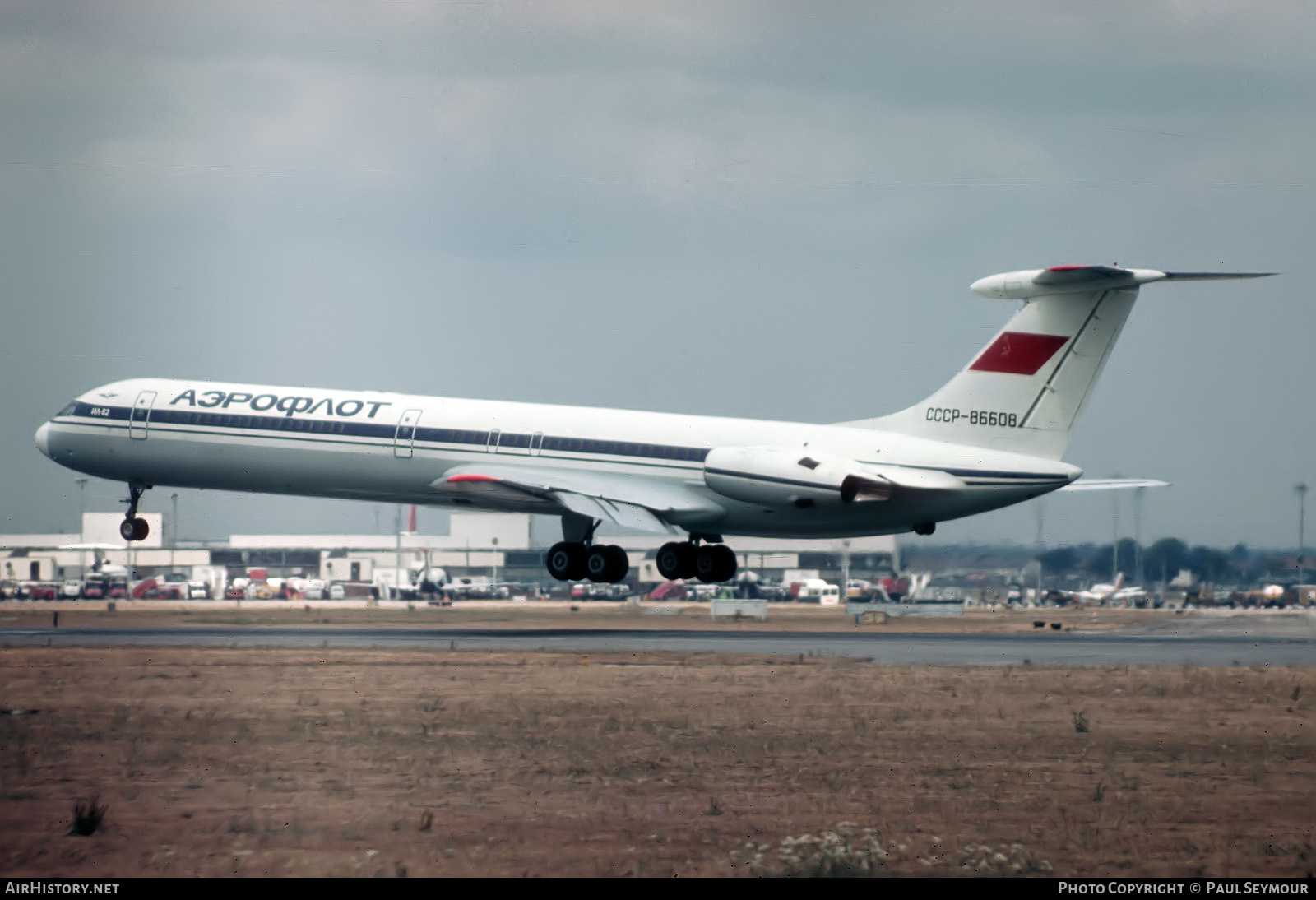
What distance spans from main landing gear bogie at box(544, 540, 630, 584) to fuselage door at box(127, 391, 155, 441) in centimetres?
1345

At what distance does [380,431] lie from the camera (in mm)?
48031

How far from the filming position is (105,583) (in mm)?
82250

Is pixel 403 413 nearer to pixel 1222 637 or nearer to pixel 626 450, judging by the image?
pixel 626 450

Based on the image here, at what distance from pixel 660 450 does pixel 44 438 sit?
2132 centimetres

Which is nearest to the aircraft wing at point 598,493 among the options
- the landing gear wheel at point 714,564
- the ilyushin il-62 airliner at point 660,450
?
the ilyushin il-62 airliner at point 660,450

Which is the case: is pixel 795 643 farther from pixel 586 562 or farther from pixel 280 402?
pixel 280 402

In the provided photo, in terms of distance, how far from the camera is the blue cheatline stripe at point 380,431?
45781mm

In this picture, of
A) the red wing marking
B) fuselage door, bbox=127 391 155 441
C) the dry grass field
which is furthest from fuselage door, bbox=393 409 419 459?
the red wing marking

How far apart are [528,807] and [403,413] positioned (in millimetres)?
30230

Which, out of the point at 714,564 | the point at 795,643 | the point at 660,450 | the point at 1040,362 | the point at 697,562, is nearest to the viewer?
the point at 1040,362

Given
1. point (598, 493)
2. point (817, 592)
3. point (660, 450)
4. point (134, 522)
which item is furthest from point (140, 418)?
point (817, 592)

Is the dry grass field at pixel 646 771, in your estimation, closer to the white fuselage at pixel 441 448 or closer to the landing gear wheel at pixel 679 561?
the white fuselage at pixel 441 448

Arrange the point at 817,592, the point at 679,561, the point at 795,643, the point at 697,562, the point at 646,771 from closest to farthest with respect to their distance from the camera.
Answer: the point at 646,771, the point at 795,643, the point at 679,561, the point at 697,562, the point at 817,592

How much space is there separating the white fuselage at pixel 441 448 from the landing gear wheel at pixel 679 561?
1.64 m
